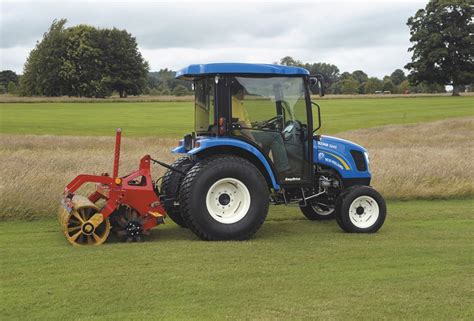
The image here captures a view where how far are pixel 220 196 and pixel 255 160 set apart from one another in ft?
2.24

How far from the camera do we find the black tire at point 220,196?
687 centimetres

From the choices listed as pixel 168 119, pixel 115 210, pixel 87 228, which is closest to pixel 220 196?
pixel 115 210

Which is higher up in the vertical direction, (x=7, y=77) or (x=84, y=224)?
(x=7, y=77)

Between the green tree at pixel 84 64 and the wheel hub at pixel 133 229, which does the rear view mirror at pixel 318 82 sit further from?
the green tree at pixel 84 64

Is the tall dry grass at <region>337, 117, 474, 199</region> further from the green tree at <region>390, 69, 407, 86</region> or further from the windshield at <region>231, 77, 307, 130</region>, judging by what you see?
the green tree at <region>390, 69, 407, 86</region>

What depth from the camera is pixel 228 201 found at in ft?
23.6

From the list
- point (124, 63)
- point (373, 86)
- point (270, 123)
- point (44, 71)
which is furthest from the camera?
point (373, 86)

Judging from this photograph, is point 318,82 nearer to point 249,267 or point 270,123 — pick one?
point 270,123

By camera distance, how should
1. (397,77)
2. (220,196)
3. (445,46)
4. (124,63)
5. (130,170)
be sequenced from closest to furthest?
(220,196) < (130,170) < (445,46) < (124,63) < (397,77)

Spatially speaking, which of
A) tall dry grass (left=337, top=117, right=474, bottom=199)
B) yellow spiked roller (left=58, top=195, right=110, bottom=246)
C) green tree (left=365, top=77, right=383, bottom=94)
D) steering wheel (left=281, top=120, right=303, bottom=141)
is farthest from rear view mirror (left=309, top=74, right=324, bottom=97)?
green tree (left=365, top=77, right=383, bottom=94)

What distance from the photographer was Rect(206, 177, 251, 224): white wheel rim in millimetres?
7043

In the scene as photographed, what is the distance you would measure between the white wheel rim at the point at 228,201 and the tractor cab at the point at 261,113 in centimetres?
45

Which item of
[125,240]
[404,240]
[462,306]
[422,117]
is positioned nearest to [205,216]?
[125,240]

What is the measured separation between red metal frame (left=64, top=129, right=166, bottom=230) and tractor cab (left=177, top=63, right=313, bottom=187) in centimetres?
83
